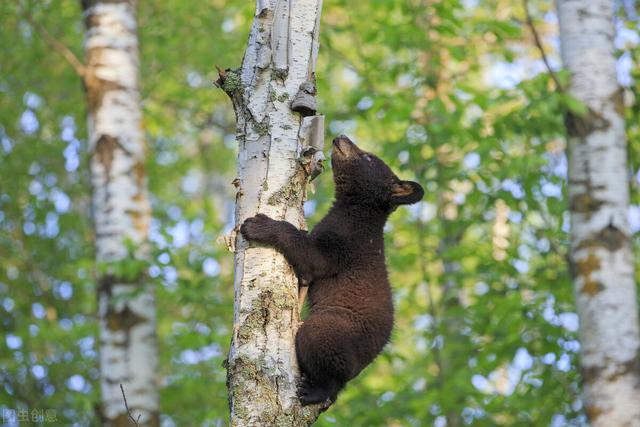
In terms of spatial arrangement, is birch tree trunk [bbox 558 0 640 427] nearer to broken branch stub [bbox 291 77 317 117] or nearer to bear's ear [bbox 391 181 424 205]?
bear's ear [bbox 391 181 424 205]

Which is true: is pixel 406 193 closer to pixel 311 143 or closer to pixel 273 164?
pixel 311 143

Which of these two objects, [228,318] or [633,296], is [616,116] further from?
[228,318]

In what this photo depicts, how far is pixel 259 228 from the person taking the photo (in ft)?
10.9

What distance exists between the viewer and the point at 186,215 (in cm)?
779

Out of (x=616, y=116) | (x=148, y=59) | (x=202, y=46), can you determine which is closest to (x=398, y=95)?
(x=616, y=116)

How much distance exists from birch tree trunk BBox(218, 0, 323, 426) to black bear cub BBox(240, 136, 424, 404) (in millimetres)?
92

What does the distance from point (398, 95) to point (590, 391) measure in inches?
118

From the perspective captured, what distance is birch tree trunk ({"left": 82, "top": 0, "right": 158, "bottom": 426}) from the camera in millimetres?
6496

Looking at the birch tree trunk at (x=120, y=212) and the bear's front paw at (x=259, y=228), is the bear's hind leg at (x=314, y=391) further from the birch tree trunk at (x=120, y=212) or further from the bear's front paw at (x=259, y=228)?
the birch tree trunk at (x=120, y=212)

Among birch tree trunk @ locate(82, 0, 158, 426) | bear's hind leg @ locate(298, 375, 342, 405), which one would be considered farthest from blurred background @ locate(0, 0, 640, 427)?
bear's hind leg @ locate(298, 375, 342, 405)

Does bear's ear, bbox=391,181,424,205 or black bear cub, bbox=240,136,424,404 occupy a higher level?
bear's ear, bbox=391,181,424,205

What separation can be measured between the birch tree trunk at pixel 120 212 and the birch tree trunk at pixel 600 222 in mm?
3427

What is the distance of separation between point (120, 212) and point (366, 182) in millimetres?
2834

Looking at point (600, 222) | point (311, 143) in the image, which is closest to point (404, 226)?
point (600, 222)
